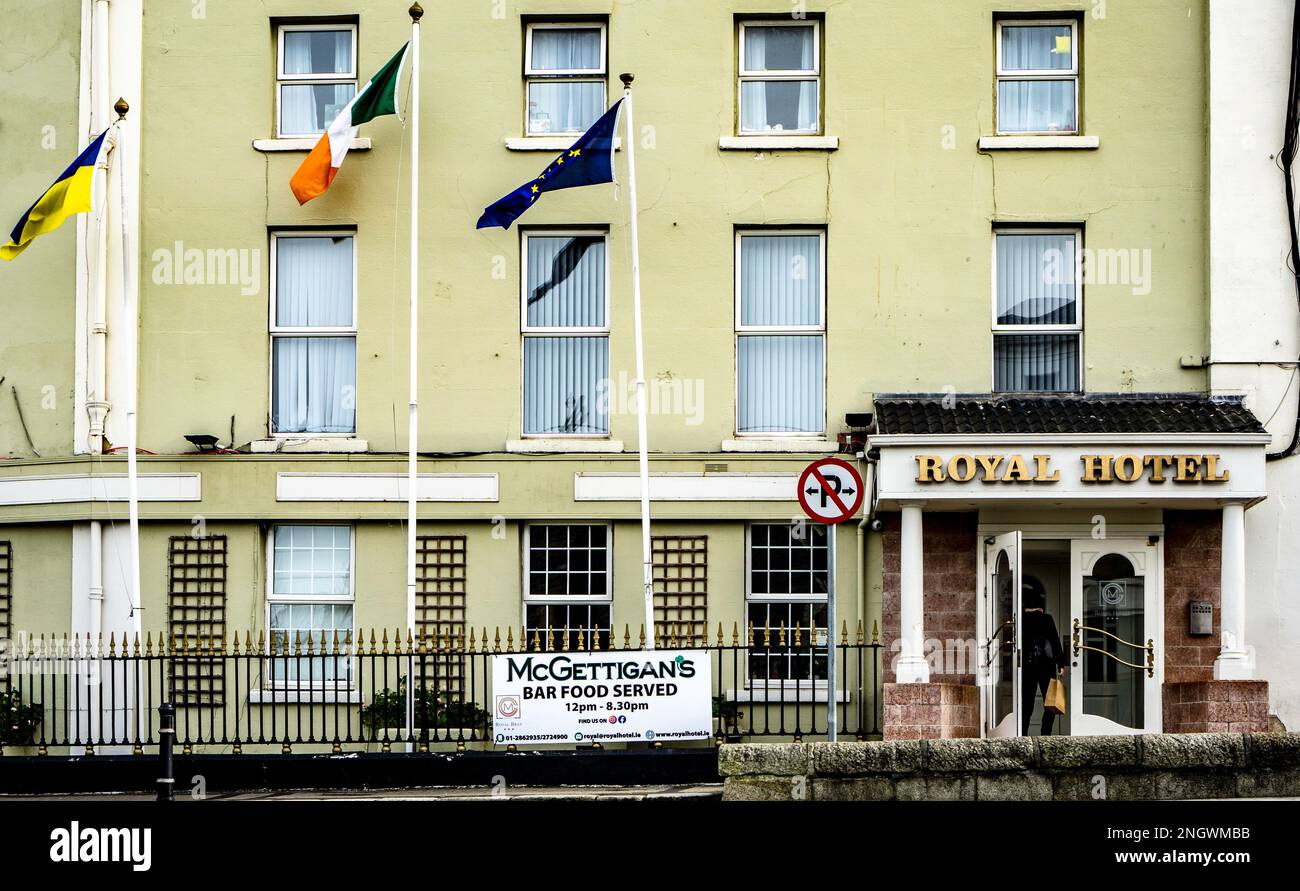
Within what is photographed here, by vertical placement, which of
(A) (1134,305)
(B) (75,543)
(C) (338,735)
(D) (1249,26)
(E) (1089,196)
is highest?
(D) (1249,26)

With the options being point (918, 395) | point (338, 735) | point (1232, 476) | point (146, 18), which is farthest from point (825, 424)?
point (146, 18)

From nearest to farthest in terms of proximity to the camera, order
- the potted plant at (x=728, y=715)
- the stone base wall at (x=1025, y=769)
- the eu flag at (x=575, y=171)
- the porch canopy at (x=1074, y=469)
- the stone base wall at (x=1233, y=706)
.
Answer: the stone base wall at (x=1025, y=769)
the stone base wall at (x=1233, y=706)
the porch canopy at (x=1074, y=469)
the potted plant at (x=728, y=715)
the eu flag at (x=575, y=171)

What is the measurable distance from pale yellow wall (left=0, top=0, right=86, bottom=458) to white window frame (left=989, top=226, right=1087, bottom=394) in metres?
10.9

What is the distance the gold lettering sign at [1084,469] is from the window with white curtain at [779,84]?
4797 mm

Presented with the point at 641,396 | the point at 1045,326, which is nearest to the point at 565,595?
the point at 641,396

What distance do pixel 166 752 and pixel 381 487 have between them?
15.4ft

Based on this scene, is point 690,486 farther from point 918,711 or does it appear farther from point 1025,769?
point 1025,769

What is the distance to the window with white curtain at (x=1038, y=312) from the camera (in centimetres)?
2094

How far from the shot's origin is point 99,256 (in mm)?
21062

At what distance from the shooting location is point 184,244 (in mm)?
21281

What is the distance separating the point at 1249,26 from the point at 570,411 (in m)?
9.09

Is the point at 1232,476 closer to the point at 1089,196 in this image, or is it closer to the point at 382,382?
the point at 1089,196

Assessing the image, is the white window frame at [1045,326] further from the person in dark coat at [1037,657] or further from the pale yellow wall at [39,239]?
the pale yellow wall at [39,239]

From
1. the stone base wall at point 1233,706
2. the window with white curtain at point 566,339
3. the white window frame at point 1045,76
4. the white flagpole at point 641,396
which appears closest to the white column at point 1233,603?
the stone base wall at point 1233,706
